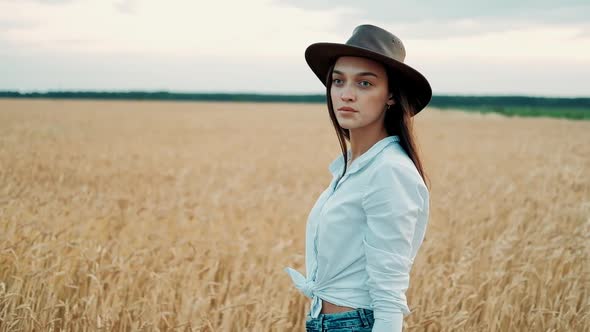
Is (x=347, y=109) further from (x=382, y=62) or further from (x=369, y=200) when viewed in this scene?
(x=369, y=200)

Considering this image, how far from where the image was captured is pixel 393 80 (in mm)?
1862

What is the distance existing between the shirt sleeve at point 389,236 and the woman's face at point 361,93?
0.90ft

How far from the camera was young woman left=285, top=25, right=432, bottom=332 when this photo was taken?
155 cm

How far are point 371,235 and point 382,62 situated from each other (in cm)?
61

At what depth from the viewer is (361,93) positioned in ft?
5.83

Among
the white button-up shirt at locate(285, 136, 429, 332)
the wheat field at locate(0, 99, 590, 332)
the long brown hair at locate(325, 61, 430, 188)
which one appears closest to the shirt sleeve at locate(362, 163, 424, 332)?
the white button-up shirt at locate(285, 136, 429, 332)

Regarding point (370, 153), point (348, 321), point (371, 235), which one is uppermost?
point (370, 153)

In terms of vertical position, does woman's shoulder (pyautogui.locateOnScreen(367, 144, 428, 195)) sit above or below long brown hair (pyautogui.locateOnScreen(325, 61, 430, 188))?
below

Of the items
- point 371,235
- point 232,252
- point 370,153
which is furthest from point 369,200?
point 232,252

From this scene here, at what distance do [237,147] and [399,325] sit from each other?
16.0m

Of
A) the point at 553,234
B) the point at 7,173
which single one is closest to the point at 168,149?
the point at 7,173

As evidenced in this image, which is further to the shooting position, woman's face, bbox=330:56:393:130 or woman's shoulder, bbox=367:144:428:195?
woman's face, bbox=330:56:393:130

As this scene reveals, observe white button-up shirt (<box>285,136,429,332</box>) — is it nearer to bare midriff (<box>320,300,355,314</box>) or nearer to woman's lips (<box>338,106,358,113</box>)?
bare midriff (<box>320,300,355,314</box>)

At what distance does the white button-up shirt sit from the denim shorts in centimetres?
2
